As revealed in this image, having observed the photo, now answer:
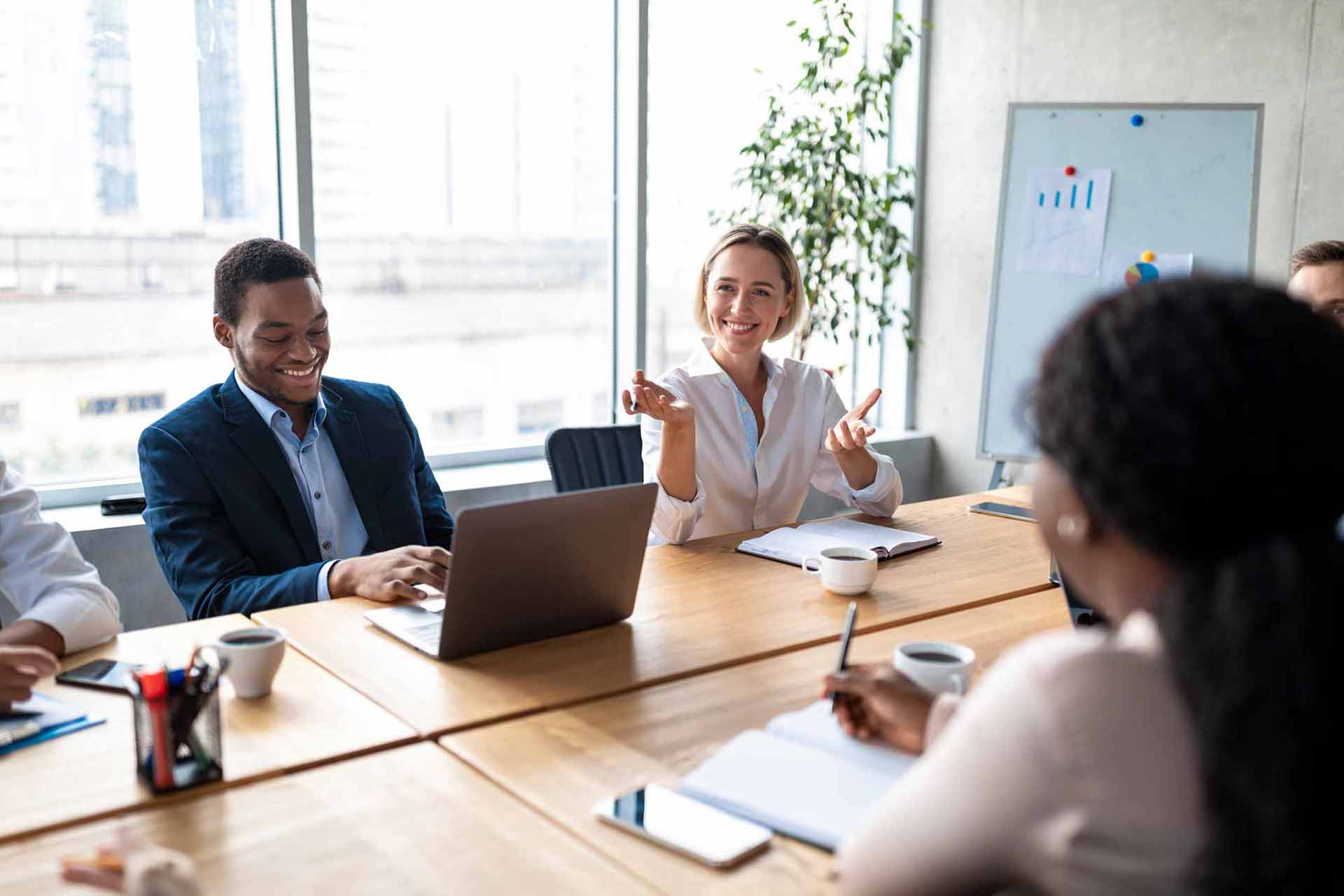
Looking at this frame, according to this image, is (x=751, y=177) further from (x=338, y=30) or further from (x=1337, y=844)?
(x=1337, y=844)

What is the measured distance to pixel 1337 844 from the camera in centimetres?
73

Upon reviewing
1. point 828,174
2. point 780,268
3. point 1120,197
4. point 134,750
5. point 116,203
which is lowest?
point 134,750

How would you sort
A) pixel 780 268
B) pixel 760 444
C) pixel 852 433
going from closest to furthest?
pixel 852 433, pixel 760 444, pixel 780 268

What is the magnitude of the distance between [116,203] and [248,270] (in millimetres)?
1230

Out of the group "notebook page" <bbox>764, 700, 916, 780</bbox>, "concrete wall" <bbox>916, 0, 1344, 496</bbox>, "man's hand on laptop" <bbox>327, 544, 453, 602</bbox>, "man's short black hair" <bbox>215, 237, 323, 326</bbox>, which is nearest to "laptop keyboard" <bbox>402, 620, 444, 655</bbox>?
"man's hand on laptop" <bbox>327, 544, 453, 602</bbox>

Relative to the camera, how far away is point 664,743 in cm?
143

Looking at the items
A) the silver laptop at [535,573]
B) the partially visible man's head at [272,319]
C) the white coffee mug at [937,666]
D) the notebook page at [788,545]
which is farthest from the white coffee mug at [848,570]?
the partially visible man's head at [272,319]

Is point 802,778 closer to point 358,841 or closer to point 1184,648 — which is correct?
point 358,841

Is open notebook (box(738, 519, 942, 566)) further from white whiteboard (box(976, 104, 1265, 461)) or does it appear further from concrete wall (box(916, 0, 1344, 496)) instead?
concrete wall (box(916, 0, 1344, 496))

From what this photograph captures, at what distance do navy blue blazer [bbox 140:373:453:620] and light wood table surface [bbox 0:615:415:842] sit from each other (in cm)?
Answer: 43

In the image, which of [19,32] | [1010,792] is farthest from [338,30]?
A: [1010,792]

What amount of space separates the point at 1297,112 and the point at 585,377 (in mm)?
2545

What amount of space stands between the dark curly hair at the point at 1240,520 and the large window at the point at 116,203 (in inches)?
124

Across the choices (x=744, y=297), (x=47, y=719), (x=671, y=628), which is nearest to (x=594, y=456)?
(x=744, y=297)
